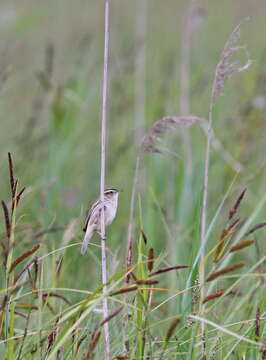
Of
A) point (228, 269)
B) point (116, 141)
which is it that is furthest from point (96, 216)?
point (116, 141)

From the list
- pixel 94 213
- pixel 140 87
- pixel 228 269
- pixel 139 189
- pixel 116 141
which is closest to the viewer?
pixel 228 269

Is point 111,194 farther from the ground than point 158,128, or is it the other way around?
point 158,128

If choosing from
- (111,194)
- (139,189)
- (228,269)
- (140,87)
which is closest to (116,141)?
(140,87)

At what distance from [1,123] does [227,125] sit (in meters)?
1.38

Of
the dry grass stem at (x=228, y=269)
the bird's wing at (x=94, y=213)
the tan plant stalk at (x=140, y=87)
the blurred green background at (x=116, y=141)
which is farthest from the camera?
the tan plant stalk at (x=140, y=87)

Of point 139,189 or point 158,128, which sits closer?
point 158,128

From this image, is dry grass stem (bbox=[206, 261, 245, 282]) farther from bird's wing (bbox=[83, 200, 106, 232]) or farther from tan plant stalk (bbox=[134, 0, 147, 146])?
tan plant stalk (bbox=[134, 0, 147, 146])

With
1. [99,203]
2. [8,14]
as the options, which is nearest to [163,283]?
[99,203]

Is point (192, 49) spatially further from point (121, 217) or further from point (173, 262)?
point (173, 262)

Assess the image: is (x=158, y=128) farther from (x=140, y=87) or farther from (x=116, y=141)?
(x=116, y=141)

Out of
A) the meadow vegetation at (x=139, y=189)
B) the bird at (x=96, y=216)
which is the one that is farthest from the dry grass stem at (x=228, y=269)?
the bird at (x=96, y=216)

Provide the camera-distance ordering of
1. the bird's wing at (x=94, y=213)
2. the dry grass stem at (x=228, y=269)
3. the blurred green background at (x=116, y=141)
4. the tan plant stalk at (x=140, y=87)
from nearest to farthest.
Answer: the dry grass stem at (x=228, y=269), the bird's wing at (x=94, y=213), the blurred green background at (x=116, y=141), the tan plant stalk at (x=140, y=87)

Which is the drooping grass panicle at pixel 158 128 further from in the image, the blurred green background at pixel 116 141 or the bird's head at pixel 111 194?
the blurred green background at pixel 116 141

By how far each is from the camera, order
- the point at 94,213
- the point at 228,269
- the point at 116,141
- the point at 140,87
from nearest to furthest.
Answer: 1. the point at 228,269
2. the point at 94,213
3. the point at 140,87
4. the point at 116,141
